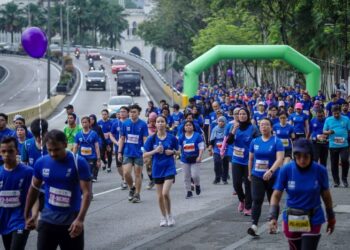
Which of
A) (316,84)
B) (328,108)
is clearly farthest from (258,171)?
(316,84)

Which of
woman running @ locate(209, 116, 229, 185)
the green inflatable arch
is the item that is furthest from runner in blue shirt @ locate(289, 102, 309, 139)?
the green inflatable arch

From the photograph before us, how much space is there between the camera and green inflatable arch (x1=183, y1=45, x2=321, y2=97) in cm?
4222

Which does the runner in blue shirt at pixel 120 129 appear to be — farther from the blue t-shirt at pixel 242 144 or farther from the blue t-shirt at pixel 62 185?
the blue t-shirt at pixel 62 185

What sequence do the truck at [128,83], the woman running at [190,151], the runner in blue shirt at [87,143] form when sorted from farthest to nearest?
the truck at [128,83]
the runner in blue shirt at [87,143]
the woman running at [190,151]

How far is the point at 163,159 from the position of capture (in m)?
15.0

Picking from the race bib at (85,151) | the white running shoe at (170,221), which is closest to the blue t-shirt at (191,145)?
the race bib at (85,151)

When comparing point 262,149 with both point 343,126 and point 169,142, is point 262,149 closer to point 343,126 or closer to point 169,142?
point 169,142

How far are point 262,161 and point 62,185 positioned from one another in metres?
4.51

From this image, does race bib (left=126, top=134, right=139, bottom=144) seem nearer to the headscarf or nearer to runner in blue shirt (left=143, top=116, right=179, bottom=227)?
runner in blue shirt (left=143, top=116, right=179, bottom=227)

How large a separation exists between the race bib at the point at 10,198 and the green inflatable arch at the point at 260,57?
33.0m

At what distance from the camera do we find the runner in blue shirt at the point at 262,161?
13.1 meters

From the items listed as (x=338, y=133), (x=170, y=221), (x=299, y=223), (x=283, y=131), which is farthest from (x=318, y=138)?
(x=299, y=223)

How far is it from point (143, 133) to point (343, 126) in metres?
3.91

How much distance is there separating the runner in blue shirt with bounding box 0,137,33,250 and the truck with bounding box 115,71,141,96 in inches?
2317
